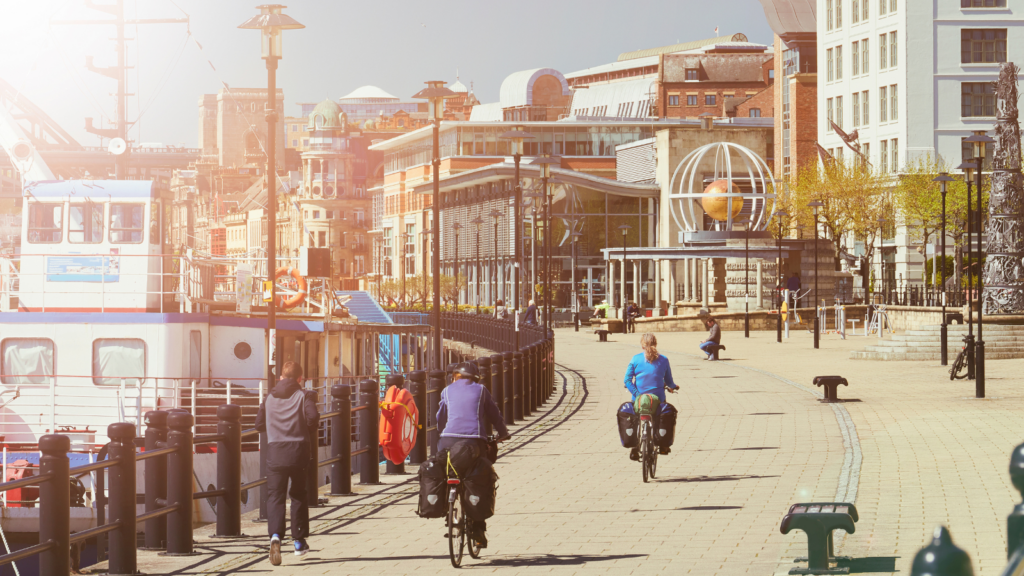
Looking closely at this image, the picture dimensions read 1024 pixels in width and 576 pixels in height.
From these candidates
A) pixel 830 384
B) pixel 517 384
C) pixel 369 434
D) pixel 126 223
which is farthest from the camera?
pixel 830 384

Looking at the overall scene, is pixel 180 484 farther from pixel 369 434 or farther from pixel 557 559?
pixel 369 434

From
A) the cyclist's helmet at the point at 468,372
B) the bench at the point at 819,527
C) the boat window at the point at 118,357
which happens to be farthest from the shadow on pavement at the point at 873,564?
the boat window at the point at 118,357

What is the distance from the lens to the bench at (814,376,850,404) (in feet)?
80.6

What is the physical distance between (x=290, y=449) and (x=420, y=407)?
6152mm

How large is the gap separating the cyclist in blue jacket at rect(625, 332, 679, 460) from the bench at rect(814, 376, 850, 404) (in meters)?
9.72

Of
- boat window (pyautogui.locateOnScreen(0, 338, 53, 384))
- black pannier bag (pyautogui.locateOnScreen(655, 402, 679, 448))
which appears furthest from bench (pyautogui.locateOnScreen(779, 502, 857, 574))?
boat window (pyautogui.locateOnScreen(0, 338, 53, 384))

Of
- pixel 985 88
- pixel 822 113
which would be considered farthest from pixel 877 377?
pixel 822 113

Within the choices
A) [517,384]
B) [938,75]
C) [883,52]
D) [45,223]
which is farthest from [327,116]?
[517,384]

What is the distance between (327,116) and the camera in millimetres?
157250

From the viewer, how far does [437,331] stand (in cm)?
2548

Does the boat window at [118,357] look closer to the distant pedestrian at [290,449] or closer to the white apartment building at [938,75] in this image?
the distant pedestrian at [290,449]

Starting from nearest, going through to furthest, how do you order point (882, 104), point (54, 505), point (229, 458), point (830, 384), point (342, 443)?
1. point (54, 505)
2. point (229, 458)
3. point (342, 443)
4. point (830, 384)
5. point (882, 104)

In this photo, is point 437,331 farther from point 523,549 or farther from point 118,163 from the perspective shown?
point 523,549

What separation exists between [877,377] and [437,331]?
1160 cm
